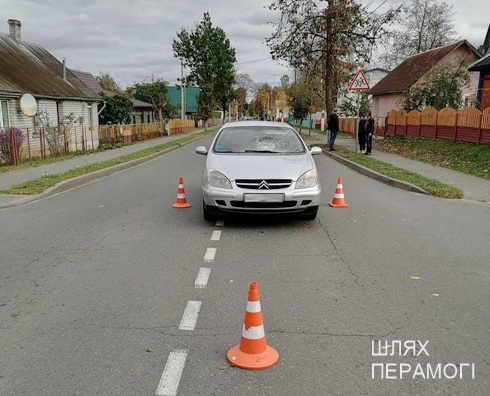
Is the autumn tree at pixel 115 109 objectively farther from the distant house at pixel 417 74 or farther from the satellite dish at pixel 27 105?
the distant house at pixel 417 74

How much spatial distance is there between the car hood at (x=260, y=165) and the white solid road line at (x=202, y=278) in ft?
6.30

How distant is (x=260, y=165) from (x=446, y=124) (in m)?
15.9

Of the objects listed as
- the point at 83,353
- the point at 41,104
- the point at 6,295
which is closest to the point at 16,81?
the point at 41,104

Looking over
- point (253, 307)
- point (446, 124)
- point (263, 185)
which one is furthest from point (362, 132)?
point (253, 307)

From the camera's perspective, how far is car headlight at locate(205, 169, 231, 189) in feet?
22.4

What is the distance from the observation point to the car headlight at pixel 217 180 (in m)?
6.83

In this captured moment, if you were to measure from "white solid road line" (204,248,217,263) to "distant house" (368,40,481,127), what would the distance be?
2632 centimetres

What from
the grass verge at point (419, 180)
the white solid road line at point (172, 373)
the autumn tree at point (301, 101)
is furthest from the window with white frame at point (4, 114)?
the autumn tree at point (301, 101)

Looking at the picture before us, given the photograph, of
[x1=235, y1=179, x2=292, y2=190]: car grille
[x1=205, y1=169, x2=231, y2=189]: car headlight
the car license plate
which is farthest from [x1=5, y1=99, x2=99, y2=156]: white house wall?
the car license plate

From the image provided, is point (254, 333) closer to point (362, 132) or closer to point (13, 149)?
point (13, 149)

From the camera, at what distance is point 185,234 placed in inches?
269

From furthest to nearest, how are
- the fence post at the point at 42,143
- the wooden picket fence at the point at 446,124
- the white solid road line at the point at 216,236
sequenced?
1. the fence post at the point at 42,143
2. the wooden picket fence at the point at 446,124
3. the white solid road line at the point at 216,236

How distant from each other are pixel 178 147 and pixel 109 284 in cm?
2394

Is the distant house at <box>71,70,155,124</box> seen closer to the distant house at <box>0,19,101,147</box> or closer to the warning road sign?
the distant house at <box>0,19,101,147</box>
